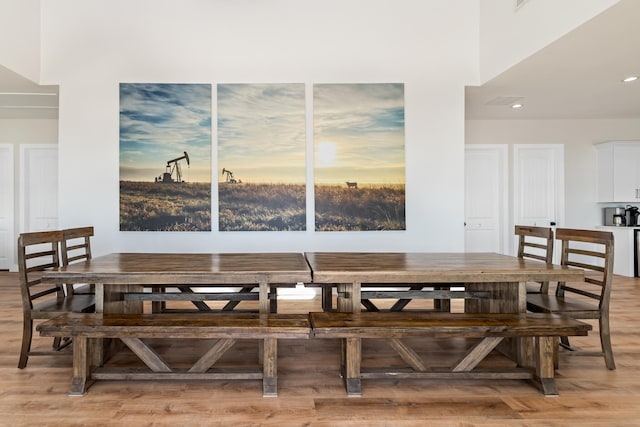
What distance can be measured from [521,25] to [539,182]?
3410mm

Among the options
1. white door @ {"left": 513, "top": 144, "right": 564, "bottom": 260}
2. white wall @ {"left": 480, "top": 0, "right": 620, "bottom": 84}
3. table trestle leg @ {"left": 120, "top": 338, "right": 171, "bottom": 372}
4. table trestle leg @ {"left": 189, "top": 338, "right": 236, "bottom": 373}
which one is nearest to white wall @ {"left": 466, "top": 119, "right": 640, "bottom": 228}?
white door @ {"left": 513, "top": 144, "right": 564, "bottom": 260}

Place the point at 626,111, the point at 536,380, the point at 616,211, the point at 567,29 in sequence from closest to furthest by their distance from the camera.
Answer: the point at 536,380 → the point at 567,29 → the point at 626,111 → the point at 616,211

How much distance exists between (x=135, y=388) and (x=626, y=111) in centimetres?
734

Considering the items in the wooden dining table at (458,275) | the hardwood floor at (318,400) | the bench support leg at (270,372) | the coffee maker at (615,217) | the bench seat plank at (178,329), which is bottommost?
the hardwood floor at (318,400)

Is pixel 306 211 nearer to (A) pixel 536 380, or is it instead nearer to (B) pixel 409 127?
(B) pixel 409 127

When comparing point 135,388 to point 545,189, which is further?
point 545,189

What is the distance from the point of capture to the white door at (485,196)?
6488 millimetres

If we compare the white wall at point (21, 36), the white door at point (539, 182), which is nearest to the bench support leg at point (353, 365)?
the white wall at point (21, 36)

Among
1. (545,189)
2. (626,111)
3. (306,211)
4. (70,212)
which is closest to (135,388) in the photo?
(306,211)

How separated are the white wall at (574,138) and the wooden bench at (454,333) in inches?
192

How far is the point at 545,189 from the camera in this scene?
21.4 feet

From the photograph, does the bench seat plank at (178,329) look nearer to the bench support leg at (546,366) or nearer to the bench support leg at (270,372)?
the bench support leg at (270,372)

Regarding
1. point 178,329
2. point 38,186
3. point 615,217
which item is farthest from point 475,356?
point 38,186

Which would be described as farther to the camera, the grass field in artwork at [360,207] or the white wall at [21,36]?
the grass field in artwork at [360,207]
